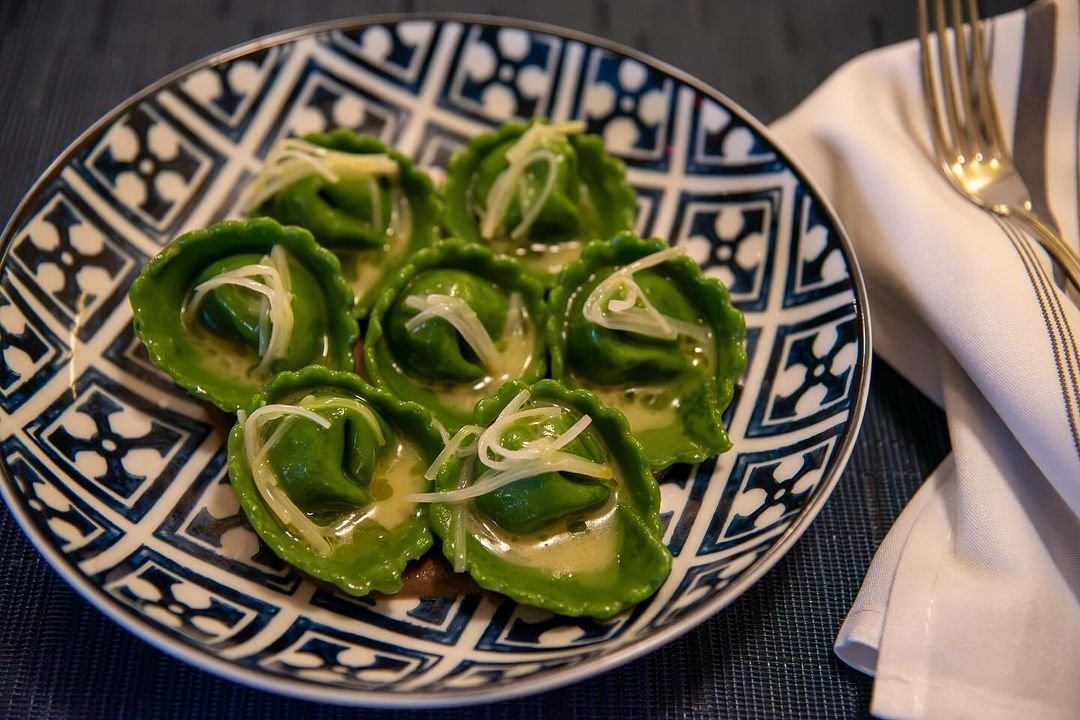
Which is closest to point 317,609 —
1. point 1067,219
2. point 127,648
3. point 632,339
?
point 127,648

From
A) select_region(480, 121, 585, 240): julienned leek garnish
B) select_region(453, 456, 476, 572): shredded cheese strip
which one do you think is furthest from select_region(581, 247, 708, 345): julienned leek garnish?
select_region(453, 456, 476, 572): shredded cheese strip

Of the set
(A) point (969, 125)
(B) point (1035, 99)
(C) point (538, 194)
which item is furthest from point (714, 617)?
(B) point (1035, 99)

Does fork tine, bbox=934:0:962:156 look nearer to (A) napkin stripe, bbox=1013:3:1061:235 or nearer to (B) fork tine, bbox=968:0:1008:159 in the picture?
(B) fork tine, bbox=968:0:1008:159

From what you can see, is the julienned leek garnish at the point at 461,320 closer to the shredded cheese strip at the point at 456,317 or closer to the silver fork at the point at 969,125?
the shredded cheese strip at the point at 456,317

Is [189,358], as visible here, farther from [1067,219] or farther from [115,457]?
[1067,219]

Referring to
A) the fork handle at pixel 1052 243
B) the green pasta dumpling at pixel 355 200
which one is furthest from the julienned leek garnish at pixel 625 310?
the fork handle at pixel 1052 243
